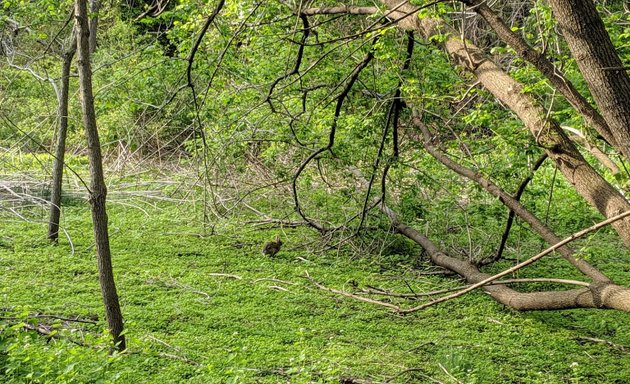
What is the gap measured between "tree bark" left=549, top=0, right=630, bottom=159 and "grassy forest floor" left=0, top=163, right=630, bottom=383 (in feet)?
6.34

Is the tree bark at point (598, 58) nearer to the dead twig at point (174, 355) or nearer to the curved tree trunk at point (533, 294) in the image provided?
the curved tree trunk at point (533, 294)

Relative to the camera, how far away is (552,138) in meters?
4.37

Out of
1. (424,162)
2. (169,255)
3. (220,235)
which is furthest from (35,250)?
(424,162)

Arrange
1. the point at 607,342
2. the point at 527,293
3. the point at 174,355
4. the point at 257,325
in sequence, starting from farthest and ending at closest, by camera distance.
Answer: the point at 527,293 → the point at 257,325 → the point at 607,342 → the point at 174,355

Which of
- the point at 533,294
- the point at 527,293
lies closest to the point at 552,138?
the point at 533,294

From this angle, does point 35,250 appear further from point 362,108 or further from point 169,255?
point 362,108

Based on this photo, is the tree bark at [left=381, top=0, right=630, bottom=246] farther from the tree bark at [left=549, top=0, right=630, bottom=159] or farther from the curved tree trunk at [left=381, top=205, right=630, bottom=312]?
the tree bark at [left=549, top=0, right=630, bottom=159]

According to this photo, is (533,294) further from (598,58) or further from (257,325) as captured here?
(598,58)

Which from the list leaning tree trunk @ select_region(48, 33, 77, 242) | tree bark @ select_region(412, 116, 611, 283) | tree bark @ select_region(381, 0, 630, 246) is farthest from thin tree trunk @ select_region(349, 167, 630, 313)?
leaning tree trunk @ select_region(48, 33, 77, 242)

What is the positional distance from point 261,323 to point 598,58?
3328mm

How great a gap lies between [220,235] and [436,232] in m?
2.44

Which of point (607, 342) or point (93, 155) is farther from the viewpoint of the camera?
point (607, 342)

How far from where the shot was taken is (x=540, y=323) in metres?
6.17

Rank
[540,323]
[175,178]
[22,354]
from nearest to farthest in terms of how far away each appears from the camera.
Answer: [22,354]
[540,323]
[175,178]
